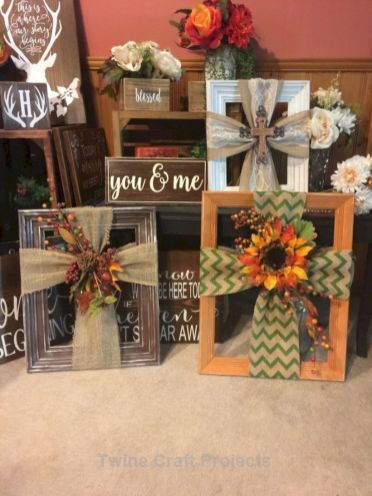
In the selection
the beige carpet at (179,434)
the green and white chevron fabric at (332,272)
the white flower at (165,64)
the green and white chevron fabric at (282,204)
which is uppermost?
the white flower at (165,64)

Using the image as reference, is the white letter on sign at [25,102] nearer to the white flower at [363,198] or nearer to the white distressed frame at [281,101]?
the white distressed frame at [281,101]

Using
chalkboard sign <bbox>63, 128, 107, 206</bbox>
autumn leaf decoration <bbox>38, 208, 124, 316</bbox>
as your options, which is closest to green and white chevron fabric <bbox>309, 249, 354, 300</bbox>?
autumn leaf decoration <bbox>38, 208, 124, 316</bbox>

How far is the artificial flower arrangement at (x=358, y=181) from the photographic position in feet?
4.09

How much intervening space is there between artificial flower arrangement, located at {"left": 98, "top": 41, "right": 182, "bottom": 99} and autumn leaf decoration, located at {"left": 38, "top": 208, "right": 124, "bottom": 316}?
520mm

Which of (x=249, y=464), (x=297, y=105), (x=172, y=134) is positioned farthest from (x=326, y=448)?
(x=172, y=134)

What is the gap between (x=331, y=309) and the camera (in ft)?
4.17

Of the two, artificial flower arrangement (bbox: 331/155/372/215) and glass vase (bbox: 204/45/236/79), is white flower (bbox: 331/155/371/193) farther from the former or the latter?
glass vase (bbox: 204/45/236/79)

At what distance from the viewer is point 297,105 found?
133 centimetres

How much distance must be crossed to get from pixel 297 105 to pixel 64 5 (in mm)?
925

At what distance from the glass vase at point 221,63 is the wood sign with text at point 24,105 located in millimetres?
547

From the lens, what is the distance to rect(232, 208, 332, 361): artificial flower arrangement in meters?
1.17

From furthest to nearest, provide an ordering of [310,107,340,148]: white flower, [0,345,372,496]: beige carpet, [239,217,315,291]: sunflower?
[310,107,340,148]: white flower → [239,217,315,291]: sunflower → [0,345,372,496]: beige carpet

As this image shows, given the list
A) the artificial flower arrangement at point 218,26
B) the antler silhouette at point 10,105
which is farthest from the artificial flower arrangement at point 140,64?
the antler silhouette at point 10,105

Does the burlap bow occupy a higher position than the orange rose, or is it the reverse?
the orange rose
